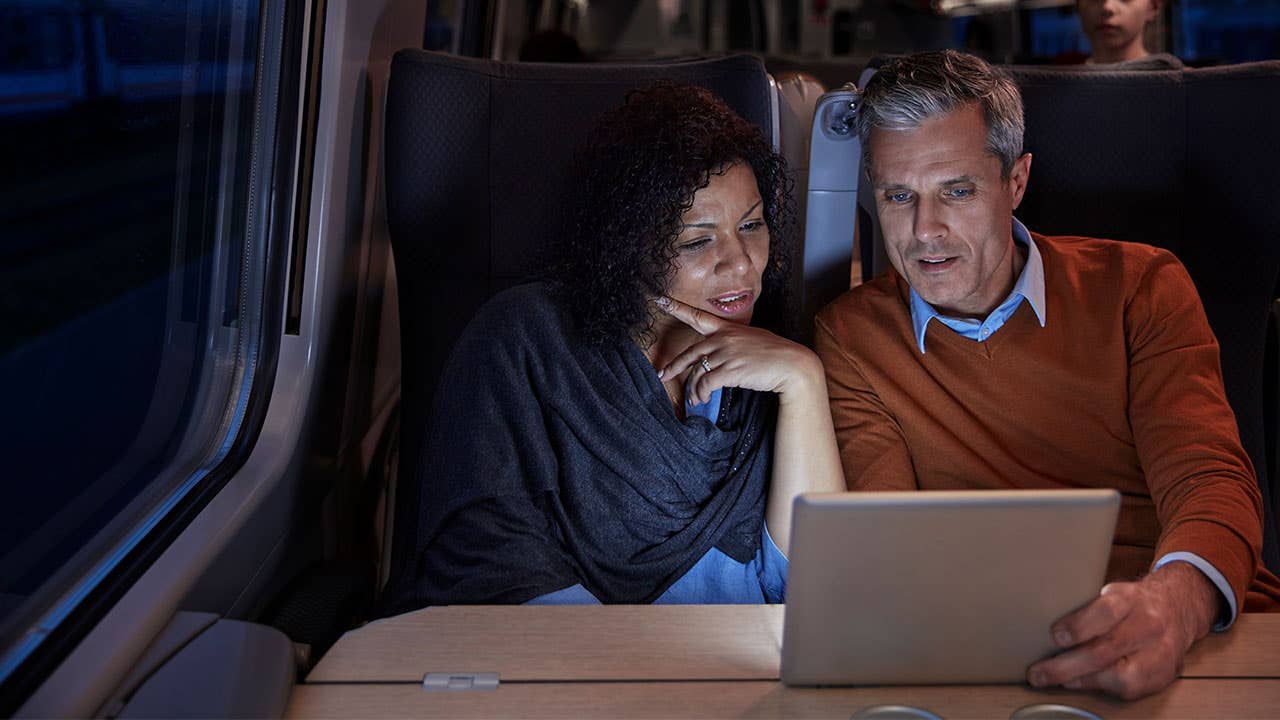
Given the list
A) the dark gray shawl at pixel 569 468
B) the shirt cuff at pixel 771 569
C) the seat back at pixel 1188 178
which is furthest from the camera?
the seat back at pixel 1188 178

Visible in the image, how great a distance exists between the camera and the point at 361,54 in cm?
206

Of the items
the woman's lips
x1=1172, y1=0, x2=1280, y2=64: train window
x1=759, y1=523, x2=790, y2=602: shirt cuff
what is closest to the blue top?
x1=759, y1=523, x2=790, y2=602: shirt cuff

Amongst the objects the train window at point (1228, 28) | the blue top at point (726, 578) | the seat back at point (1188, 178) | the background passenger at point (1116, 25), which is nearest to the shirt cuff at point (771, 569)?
the blue top at point (726, 578)

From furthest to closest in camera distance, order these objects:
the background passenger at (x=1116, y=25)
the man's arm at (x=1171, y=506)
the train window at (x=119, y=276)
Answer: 1. the background passenger at (x=1116, y=25)
2. the train window at (x=119, y=276)
3. the man's arm at (x=1171, y=506)

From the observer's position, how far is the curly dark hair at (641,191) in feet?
5.49

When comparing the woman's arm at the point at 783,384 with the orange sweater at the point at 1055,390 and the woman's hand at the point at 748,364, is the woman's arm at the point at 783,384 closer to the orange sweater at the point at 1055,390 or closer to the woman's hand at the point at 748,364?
the woman's hand at the point at 748,364

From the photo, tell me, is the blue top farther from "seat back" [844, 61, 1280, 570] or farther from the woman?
"seat back" [844, 61, 1280, 570]

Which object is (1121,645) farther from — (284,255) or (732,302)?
(284,255)

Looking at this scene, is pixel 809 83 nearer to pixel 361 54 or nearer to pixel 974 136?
pixel 974 136

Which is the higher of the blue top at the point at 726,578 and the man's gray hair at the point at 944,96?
the man's gray hair at the point at 944,96

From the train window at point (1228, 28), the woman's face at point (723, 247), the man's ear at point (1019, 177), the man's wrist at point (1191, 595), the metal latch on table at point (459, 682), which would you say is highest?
the train window at point (1228, 28)

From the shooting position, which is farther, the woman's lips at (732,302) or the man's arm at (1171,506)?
the woman's lips at (732,302)

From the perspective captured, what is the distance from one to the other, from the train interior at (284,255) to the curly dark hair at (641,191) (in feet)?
0.56

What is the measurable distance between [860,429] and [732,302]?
0.30 meters
